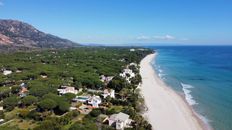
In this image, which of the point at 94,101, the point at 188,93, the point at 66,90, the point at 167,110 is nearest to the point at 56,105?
the point at 94,101

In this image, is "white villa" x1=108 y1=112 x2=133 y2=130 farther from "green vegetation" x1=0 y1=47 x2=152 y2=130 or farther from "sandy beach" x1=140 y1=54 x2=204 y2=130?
"sandy beach" x1=140 y1=54 x2=204 y2=130

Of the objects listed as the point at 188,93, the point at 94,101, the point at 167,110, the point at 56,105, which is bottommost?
the point at 167,110

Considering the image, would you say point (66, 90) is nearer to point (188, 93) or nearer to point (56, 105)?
point (56, 105)

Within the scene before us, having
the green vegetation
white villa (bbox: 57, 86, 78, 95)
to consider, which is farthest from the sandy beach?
white villa (bbox: 57, 86, 78, 95)

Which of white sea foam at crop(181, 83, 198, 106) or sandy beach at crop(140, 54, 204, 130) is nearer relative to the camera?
sandy beach at crop(140, 54, 204, 130)

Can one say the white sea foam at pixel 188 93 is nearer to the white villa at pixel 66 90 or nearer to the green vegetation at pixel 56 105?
the green vegetation at pixel 56 105

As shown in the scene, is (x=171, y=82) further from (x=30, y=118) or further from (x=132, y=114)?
(x=30, y=118)

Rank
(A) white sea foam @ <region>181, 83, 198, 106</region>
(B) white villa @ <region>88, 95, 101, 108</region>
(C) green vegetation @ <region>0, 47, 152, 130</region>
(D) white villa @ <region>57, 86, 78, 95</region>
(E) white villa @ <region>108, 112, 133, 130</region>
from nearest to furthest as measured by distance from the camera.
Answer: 1. (E) white villa @ <region>108, 112, 133, 130</region>
2. (C) green vegetation @ <region>0, 47, 152, 130</region>
3. (B) white villa @ <region>88, 95, 101, 108</region>
4. (A) white sea foam @ <region>181, 83, 198, 106</region>
5. (D) white villa @ <region>57, 86, 78, 95</region>
